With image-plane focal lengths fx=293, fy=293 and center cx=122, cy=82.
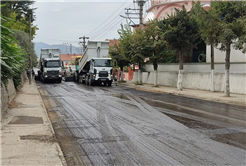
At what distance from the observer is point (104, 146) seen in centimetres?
704

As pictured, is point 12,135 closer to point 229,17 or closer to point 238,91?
point 229,17

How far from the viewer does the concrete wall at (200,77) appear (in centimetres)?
2009

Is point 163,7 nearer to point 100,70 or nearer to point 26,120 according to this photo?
point 100,70

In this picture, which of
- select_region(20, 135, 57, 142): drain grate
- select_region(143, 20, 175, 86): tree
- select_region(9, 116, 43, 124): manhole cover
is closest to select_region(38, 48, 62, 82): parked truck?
select_region(143, 20, 175, 86): tree

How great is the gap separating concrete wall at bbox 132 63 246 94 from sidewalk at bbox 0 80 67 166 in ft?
46.6

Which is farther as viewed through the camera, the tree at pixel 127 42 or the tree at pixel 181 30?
the tree at pixel 127 42

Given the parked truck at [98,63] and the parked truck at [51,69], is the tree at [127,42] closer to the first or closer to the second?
the parked truck at [98,63]

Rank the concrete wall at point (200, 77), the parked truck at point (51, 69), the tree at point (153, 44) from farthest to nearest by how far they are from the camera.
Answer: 1. the parked truck at point (51, 69)
2. the tree at point (153, 44)
3. the concrete wall at point (200, 77)

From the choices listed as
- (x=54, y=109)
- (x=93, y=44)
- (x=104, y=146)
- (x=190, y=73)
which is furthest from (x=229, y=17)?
(x=93, y=44)

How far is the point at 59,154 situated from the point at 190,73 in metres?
21.0

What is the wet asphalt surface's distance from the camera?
20.1ft

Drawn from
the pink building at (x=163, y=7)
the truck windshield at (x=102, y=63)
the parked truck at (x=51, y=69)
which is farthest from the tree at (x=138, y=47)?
the pink building at (x=163, y=7)

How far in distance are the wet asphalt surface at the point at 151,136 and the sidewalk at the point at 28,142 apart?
0.30m

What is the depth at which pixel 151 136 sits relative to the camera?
806cm
